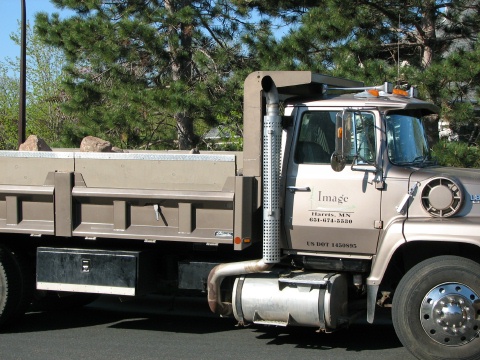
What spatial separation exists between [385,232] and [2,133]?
77.9 ft

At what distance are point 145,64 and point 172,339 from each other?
27.3ft

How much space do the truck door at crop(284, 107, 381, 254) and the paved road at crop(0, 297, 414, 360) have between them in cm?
106

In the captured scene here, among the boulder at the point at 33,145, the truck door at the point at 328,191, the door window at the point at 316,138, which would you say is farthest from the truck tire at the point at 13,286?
the door window at the point at 316,138

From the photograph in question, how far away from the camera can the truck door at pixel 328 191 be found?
6.29 meters

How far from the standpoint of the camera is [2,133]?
27.3 m

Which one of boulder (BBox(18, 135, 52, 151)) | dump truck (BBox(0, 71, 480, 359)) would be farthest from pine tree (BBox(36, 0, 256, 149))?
dump truck (BBox(0, 71, 480, 359))

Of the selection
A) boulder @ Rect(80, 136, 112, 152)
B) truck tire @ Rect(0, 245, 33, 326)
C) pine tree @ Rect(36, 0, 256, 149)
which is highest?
pine tree @ Rect(36, 0, 256, 149)

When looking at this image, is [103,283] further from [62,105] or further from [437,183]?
[62,105]

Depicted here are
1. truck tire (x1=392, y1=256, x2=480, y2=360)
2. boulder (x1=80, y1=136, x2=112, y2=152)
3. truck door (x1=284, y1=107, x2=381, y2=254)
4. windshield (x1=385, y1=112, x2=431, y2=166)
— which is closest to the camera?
truck tire (x1=392, y1=256, x2=480, y2=360)

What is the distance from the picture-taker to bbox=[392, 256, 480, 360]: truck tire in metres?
5.79

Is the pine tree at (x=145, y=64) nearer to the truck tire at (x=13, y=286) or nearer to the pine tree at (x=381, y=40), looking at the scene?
the pine tree at (x=381, y=40)

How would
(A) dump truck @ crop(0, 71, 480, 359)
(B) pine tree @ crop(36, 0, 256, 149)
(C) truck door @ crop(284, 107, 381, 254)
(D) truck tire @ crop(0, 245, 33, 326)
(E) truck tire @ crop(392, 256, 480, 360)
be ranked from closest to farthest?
(E) truck tire @ crop(392, 256, 480, 360) → (A) dump truck @ crop(0, 71, 480, 359) → (C) truck door @ crop(284, 107, 381, 254) → (D) truck tire @ crop(0, 245, 33, 326) → (B) pine tree @ crop(36, 0, 256, 149)

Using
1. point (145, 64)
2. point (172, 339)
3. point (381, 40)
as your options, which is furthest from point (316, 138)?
point (145, 64)

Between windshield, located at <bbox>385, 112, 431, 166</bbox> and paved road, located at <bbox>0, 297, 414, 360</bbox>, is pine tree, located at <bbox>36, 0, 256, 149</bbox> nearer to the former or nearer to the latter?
paved road, located at <bbox>0, 297, 414, 360</bbox>
